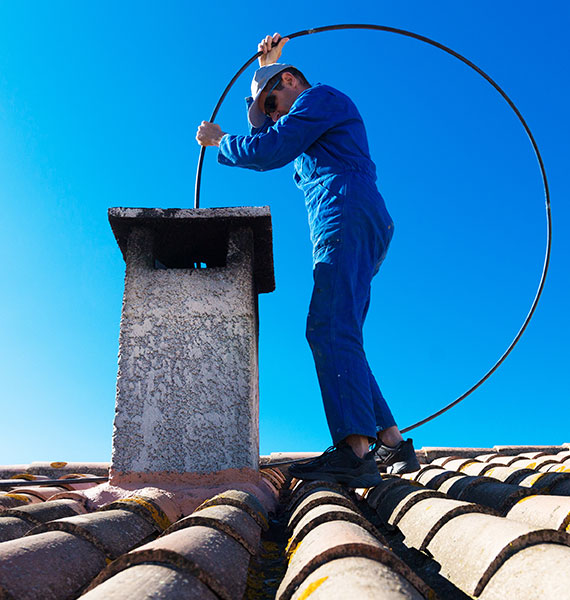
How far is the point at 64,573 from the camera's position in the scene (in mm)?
1136

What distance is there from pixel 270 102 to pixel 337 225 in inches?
37.0

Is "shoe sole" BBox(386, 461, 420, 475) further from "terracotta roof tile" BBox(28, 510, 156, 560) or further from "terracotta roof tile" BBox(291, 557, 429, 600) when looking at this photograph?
"terracotta roof tile" BBox(291, 557, 429, 600)

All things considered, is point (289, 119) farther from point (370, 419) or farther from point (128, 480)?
point (128, 480)

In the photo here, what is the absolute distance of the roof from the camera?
3.05 feet

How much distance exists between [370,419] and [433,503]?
801 millimetres

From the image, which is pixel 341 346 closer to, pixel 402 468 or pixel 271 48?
pixel 402 468

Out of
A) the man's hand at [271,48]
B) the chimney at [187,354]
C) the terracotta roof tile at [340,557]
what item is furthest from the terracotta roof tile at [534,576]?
the man's hand at [271,48]

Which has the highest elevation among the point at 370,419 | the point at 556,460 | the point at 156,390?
the point at 156,390

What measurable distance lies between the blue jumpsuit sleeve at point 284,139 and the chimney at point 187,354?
0.27m

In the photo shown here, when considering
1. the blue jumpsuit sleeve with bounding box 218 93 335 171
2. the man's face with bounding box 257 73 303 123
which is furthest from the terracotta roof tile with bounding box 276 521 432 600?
the man's face with bounding box 257 73 303 123

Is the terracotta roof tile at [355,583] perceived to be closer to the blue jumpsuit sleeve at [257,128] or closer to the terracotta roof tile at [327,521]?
the terracotta roof tile at [327,521]

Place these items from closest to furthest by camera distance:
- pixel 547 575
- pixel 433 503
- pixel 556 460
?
pixel 547 575 → pixel 433 503 → pixel 556 460

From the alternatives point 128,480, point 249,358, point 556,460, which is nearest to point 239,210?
point 249,358

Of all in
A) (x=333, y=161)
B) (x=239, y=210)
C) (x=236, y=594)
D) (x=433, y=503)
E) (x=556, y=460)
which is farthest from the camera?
(x=556, y=460)
